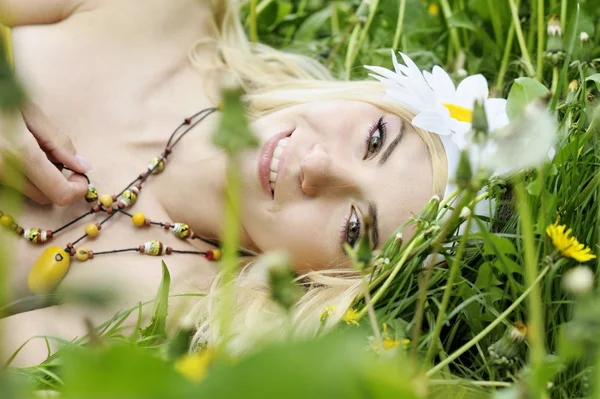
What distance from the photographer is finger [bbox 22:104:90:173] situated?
996 mm

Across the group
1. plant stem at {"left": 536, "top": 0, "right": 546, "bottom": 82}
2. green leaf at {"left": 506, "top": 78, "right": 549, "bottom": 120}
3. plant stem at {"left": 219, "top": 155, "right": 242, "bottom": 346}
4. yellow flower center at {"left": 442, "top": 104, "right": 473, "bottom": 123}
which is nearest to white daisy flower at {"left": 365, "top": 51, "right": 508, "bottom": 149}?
yellow flower center at {"left": 442, "top": 104, "right": 473, "bottom": 123}

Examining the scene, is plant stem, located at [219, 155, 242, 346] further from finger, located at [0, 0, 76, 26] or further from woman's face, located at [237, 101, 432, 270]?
finger, located at [0, 0, 76, 26]

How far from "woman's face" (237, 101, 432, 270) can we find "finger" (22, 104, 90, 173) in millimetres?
272

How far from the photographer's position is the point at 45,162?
978 millimetres

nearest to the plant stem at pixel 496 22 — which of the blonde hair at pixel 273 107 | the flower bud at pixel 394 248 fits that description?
the blonde hair at pixel 273 107

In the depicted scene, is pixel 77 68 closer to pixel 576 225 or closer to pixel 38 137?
pixel 38 137

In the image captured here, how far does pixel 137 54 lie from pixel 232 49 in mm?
203

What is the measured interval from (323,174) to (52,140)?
1.37 ft

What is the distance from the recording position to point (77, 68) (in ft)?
3.91

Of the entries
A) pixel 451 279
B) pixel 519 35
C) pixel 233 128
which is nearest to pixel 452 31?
pixel 519 35

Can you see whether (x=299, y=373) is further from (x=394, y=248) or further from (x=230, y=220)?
(x=394, y=248)

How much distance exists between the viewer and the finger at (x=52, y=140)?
3.27 feet

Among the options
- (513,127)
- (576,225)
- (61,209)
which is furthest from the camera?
(61,209)

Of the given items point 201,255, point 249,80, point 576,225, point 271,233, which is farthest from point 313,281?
point 249,80
